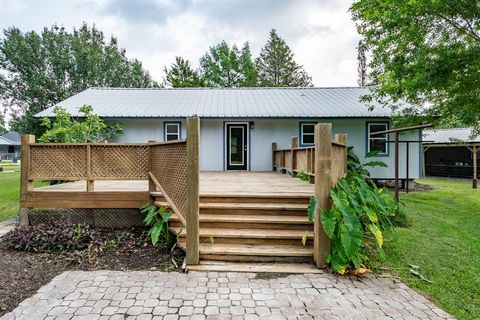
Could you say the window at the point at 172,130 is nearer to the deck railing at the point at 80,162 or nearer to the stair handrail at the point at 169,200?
the deck railing at the point at 80,162

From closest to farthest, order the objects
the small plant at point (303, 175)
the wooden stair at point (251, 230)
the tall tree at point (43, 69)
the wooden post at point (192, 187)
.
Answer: the wooden post at point (192, 187) < the wooden stair at point (251, 230) < the small plant at point (303, 175) < the tall tree at point (43, 69)

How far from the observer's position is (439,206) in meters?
7.57

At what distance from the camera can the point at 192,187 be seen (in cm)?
348

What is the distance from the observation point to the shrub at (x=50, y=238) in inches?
158

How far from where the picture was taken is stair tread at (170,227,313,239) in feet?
12.7

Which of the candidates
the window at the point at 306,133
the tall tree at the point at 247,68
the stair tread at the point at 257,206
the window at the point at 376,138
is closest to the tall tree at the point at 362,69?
the tall tree at the point at 247,68

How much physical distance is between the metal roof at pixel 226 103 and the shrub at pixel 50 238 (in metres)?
6.18

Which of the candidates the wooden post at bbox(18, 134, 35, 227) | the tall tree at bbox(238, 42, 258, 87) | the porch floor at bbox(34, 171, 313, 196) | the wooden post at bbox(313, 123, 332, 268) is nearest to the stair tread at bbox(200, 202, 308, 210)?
the porch floor at bbox(34, 171, 313, 196)

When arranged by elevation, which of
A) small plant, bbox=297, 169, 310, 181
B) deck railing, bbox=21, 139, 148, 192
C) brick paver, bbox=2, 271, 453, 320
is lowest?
brick paver, bbox=2, 271, 453, 320

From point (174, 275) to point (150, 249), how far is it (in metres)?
0.94

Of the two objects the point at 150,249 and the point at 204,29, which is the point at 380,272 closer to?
the point at 150,249

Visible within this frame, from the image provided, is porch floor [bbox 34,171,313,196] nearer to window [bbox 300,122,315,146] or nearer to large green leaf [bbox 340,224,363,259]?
large green leaf [bbox 340,224,363,259]

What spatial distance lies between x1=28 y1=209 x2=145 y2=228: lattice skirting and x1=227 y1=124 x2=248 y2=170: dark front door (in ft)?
19.6

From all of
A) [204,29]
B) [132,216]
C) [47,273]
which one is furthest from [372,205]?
[204,29]
